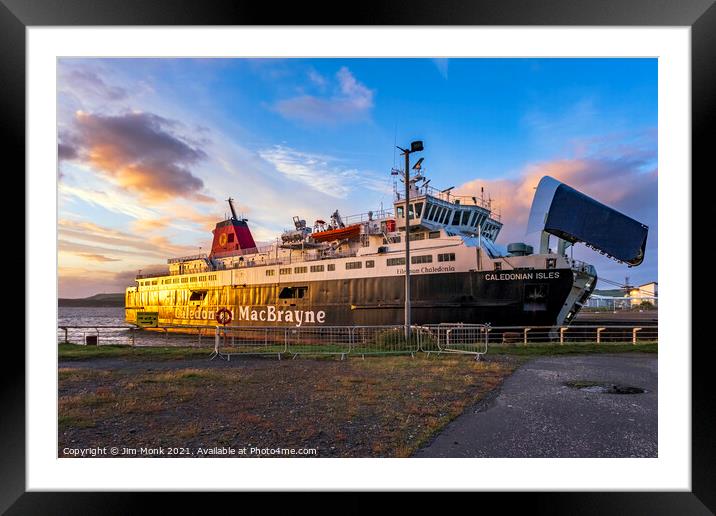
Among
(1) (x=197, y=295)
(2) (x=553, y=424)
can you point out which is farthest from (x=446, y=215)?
(1) (x=197, y=295)

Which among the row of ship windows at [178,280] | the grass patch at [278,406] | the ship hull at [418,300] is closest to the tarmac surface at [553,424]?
the grass patch at [278,406]

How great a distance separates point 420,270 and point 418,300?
1401mm

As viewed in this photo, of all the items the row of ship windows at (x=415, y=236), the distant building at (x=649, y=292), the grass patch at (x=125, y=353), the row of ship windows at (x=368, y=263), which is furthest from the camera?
the row of ship windows at (x=415, y=236)

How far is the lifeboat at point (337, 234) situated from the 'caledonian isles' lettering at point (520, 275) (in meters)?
8.48

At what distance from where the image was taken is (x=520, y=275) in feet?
49.1

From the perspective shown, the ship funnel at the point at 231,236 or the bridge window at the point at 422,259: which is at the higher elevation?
the ship funnel at the point at 231,236

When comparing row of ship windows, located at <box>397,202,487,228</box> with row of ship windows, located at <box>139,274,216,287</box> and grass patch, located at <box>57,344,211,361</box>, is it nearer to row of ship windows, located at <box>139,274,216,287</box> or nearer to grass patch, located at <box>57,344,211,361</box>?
grass patch, located at <box>57,344,211,361</box>

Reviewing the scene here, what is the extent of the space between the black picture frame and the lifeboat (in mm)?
17654

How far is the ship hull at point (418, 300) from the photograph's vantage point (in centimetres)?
1477
